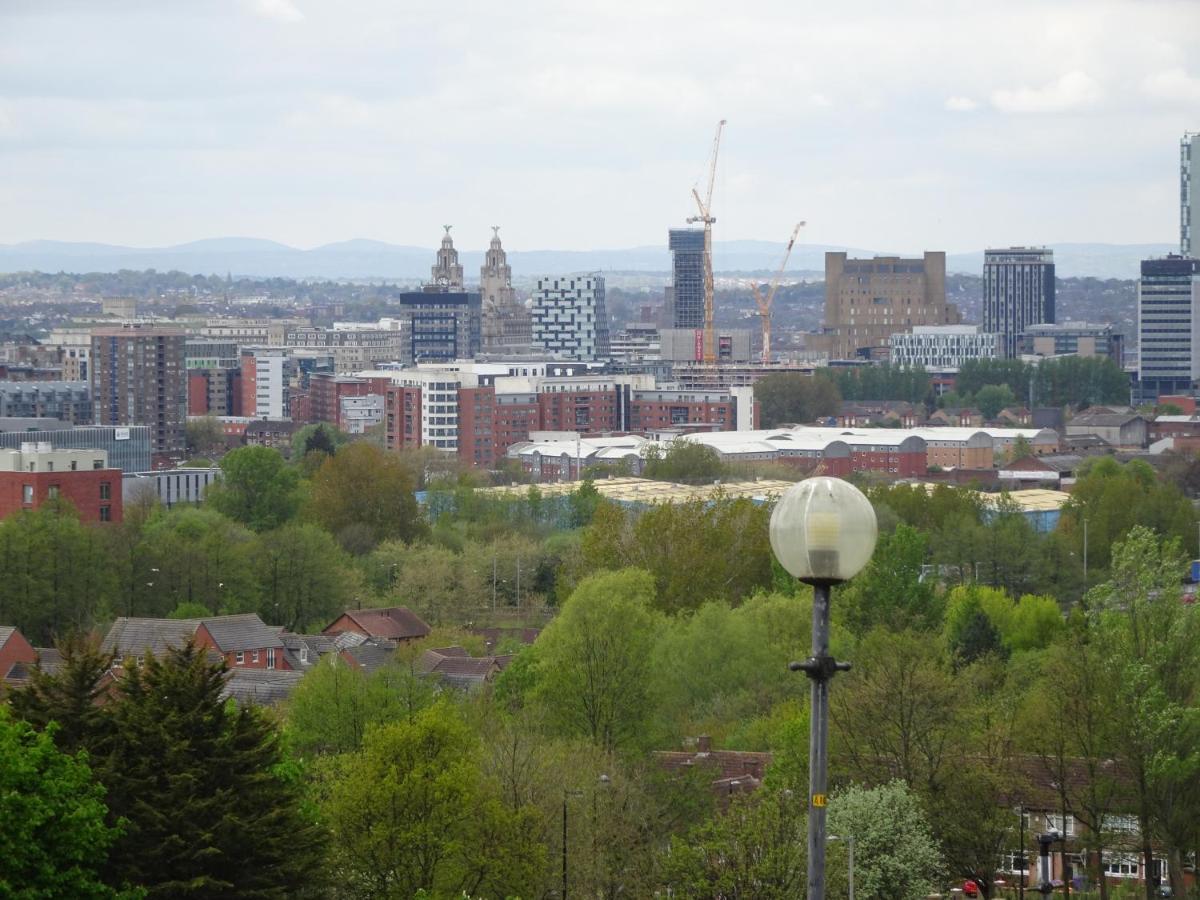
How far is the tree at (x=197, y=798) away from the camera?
24.2m

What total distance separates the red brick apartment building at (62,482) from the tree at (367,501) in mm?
6802

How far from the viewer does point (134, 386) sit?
155 metres

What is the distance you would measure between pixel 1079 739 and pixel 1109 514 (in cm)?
4587

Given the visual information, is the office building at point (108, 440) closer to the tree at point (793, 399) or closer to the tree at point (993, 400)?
the tree at point (793, 399)

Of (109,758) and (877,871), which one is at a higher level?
(109,758)

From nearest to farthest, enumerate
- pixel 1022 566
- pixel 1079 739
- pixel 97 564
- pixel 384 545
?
1. pixel 1079 739
2. pixel 97 564
3. pixel 1022 566
4. pixel 384 545

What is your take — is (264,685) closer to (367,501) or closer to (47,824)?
(47,824)

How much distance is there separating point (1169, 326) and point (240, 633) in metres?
144

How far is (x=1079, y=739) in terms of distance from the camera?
1313 inches

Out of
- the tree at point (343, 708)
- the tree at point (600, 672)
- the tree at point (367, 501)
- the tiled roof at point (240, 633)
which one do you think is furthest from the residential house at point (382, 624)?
the tree at point (343, 708)

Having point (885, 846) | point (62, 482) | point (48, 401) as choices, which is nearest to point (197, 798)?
point (885, 846)

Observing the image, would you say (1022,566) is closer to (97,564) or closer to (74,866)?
(97,564)

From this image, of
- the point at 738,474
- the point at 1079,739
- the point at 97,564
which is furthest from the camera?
the point at 738,474

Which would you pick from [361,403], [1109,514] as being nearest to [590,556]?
[1109,514]
